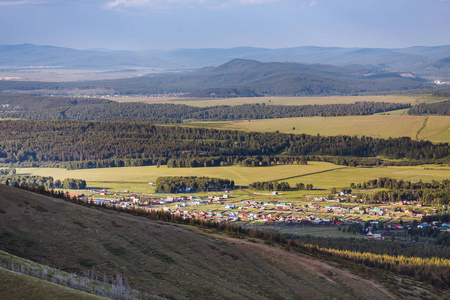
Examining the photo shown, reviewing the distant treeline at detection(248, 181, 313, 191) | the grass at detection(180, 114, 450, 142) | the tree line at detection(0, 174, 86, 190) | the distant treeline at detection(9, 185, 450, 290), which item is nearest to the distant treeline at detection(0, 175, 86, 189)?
the tree line at detection(0, 174, 86, 190)

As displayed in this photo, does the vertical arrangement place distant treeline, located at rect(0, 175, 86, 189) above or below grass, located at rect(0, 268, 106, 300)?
below

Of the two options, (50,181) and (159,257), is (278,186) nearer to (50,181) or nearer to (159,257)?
(50,181)

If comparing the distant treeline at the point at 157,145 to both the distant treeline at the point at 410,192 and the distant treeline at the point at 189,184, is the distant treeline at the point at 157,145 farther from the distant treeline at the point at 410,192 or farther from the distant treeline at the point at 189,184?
the distant treeline at the point at 410,192

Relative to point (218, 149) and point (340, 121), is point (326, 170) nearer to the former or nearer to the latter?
point (218, 149)

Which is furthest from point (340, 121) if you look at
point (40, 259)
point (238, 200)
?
point (40, 259)

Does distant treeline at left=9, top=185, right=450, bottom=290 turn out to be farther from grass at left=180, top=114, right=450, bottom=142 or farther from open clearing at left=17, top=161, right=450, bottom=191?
grass at left=180, top=114, right=450, bottom=142

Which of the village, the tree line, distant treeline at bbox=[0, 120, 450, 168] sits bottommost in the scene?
the village
